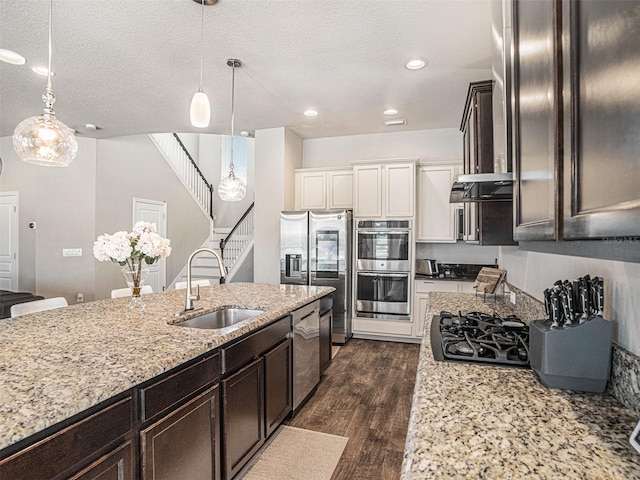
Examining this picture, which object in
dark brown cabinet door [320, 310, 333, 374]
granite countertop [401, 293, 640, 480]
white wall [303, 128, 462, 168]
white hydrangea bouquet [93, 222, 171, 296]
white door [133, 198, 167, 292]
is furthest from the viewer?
white door [133, 198, 167, 292]

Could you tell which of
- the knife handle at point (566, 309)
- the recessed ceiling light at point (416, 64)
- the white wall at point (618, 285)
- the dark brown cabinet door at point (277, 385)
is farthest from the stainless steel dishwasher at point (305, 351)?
the recessed ceiling light at point (416, 64)

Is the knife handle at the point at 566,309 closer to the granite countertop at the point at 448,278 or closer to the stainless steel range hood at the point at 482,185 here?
the stainless steel range hood at the point at 482,185

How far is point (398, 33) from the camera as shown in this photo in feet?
8.86

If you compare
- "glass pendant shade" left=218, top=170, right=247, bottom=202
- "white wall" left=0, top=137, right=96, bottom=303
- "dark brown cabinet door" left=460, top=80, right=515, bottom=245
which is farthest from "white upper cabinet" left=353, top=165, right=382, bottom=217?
"white wall" left=0, top=137, right=96, bottom=303

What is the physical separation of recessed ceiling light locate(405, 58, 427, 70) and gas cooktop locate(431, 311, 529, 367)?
2371 mm

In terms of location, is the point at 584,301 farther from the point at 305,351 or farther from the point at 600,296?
the point at 305,351

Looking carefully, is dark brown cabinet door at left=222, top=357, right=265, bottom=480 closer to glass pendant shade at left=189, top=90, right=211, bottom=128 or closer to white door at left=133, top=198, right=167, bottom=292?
glass pendant shade at left=189, top=90, right=211, bottom=128

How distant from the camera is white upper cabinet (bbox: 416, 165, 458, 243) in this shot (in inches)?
186

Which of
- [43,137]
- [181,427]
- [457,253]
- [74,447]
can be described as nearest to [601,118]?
[74,447]

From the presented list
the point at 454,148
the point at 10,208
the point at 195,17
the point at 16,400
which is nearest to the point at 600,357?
the point at 16,400

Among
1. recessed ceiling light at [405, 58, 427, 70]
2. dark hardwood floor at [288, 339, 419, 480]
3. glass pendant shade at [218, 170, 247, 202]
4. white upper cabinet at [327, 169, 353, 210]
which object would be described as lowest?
dark hardwood floor at [288, 339, 419, 480]

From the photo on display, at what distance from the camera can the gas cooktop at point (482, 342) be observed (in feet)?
4.30

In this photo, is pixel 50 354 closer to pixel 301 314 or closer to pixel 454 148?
pixel 301 314

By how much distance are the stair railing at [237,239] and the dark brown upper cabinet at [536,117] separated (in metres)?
6.51
